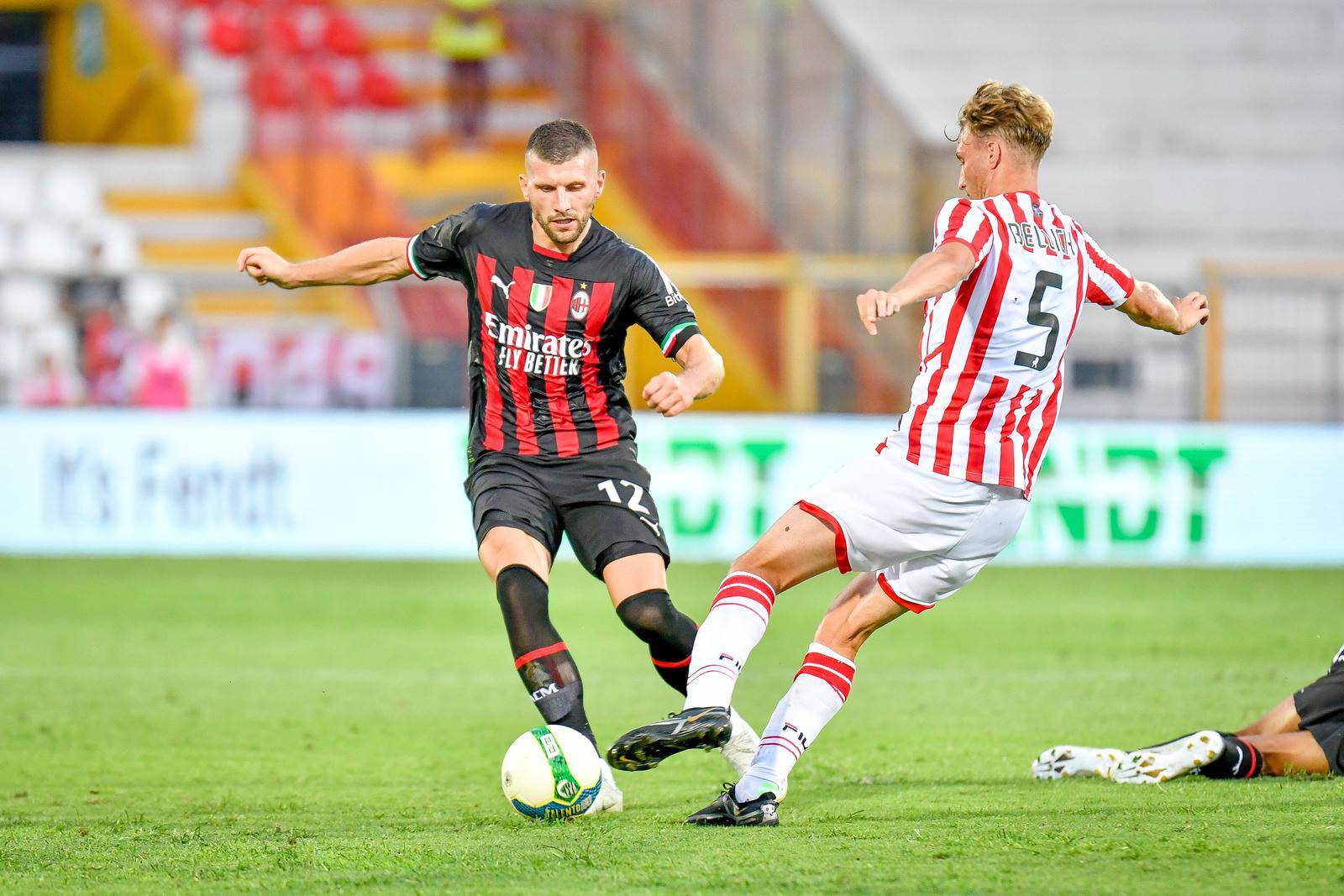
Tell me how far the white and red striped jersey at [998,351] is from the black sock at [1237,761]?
1.03 m

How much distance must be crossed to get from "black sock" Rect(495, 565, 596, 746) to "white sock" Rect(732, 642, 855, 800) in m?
0.52

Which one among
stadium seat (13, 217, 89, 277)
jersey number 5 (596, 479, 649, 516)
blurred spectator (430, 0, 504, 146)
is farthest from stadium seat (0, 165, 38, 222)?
jersey number 5 (596, 479, 649, 516)

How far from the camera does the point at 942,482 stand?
476cm

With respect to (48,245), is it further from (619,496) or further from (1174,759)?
(1174,759)

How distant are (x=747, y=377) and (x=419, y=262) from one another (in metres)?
10.2

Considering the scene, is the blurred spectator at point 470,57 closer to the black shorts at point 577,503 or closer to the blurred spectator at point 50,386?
the blurred spectator at point 50,386

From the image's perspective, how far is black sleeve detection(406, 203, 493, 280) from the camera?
532cm

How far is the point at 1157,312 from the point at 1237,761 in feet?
4.41

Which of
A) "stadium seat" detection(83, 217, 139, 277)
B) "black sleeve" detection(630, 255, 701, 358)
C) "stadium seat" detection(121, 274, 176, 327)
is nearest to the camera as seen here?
"black sleeve" detection(630, 255, 701, 358)

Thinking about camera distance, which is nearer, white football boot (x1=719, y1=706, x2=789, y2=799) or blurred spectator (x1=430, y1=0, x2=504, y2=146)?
white football boot (x1=719, y1=706, x2=789, y2=799)

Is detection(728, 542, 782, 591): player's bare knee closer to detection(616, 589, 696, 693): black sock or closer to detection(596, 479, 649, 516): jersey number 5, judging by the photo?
detection(616, 589, 696, 693): black sock

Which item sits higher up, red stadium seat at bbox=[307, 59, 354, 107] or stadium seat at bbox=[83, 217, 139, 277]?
red stadium seat at bbox=[307, 59, 354, 107]

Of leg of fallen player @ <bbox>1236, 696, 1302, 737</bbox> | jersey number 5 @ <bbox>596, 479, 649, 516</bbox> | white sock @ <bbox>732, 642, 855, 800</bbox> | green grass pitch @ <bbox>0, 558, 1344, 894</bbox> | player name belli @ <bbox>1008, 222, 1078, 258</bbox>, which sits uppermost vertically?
player name belli @ <bbox>1008, 222, 1078, 258</bbox>

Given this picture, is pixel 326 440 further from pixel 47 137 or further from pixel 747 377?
pixel 47 137
